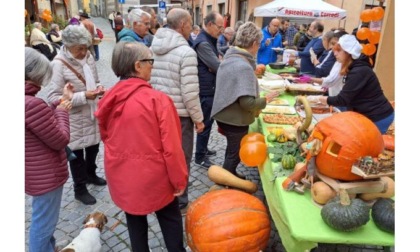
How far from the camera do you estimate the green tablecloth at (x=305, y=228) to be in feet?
5.17

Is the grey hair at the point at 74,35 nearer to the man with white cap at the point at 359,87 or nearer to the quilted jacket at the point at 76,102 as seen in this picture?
the quilted jacket at the point at 76,102

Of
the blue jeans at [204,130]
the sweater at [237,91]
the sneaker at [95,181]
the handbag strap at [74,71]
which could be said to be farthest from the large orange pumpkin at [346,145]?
the sneaker at [95,181]

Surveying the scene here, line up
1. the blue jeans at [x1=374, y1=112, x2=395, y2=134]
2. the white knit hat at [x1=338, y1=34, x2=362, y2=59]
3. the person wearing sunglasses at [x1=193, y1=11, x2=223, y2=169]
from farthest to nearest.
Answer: the person wearing sunglasses at [x1=193, y1=11, x2=223, y2=169] < the blue jeans at [x1=374, y1=112, x2=395, y2=134] < the white knit hat at [x1=338, y1=34, x2=362, y2=59]

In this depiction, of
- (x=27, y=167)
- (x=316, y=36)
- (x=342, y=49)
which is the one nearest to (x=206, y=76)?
(x=342, y=49)

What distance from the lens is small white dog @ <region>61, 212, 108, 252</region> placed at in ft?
7.45

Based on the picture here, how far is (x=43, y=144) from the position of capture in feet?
6.55

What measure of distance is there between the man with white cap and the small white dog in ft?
8.35

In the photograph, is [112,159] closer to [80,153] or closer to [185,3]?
[80,153]

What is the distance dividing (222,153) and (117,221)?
2.10 m

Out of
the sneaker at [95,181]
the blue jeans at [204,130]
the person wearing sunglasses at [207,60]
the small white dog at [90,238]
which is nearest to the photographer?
the small white dog at [90,238]

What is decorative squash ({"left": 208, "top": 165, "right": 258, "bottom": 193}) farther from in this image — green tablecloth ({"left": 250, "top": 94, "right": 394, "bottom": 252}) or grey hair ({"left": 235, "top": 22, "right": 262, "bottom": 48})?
grey hair ({"left": 235, "top": 22, "right": 262, "bottom": 48})

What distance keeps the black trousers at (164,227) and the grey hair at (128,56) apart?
3.23 feet

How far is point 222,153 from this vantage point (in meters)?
4.67

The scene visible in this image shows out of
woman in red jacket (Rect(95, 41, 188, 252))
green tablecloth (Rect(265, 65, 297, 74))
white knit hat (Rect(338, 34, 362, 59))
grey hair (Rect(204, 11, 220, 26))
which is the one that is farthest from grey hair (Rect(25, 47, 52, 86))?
green tablecloth (Rect(265, 65, 297, 74))
